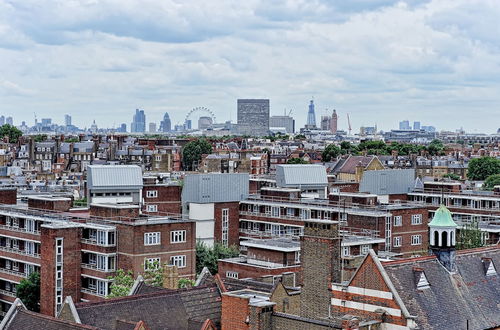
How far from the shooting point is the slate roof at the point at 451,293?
40.5 m

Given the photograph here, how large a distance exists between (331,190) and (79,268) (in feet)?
155

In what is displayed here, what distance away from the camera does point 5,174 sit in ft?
551

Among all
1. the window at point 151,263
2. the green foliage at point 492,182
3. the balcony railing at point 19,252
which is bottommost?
the balcony railing at point 19,252

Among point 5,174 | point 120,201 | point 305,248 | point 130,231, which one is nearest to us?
point 305,248

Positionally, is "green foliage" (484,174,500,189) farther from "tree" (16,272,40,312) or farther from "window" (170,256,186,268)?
"tree" (16,272,40,312)

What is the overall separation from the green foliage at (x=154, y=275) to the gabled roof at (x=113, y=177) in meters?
27.3

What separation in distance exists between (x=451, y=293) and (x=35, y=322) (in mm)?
20776

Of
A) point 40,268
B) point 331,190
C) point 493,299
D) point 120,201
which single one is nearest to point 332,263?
point 493,299

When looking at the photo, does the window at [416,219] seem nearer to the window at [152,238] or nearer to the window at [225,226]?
the window at [225,226]

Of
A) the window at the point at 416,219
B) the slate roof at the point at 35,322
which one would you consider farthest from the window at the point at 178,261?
the slate roof at the point at 35,322

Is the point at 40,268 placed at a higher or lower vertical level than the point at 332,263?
lower

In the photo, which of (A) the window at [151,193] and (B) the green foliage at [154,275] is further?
(A) the window at [151,193]

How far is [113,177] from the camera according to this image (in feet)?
312

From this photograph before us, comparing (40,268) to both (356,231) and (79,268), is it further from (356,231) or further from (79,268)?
(356,231)
